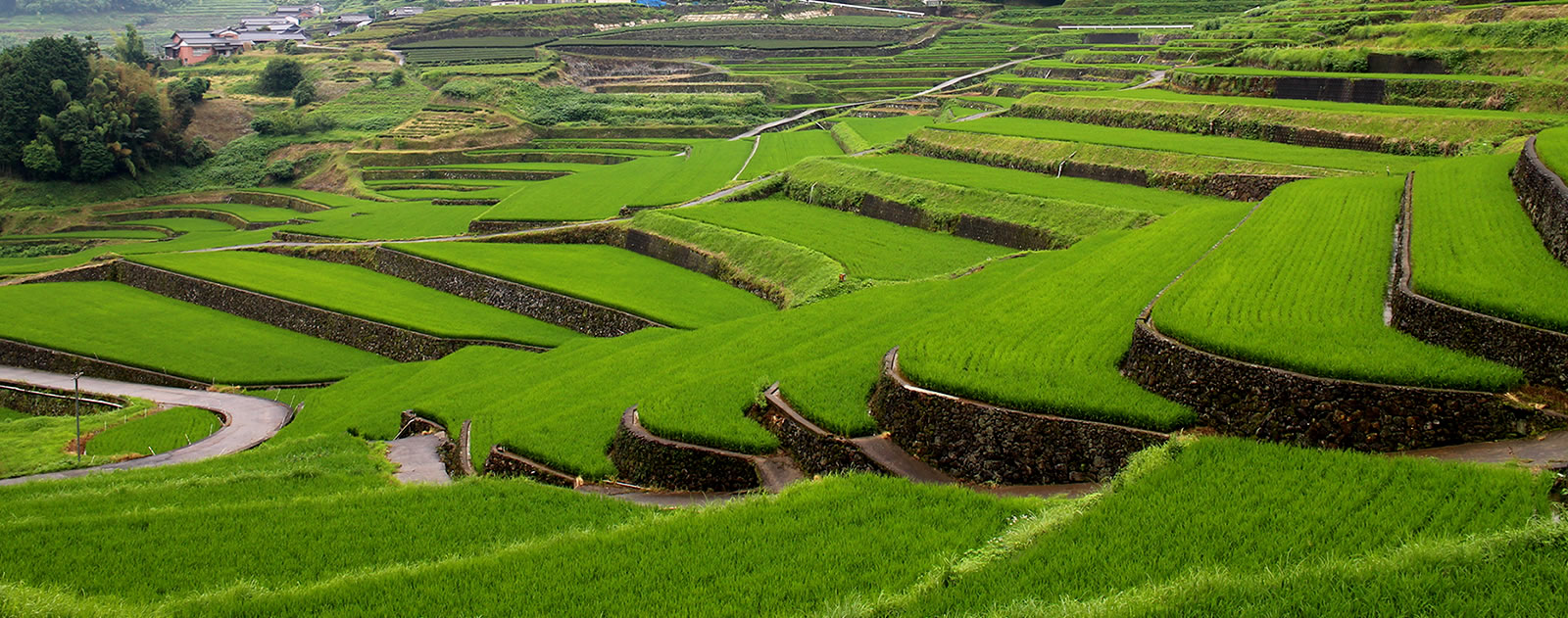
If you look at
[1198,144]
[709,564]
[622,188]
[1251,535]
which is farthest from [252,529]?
[622,188]

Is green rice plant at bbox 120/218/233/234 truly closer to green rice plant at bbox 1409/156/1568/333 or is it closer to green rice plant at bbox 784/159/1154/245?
green rice plant at bbox 784/159/1154/245

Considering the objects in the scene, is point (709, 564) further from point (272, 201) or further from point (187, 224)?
point (272, 201)

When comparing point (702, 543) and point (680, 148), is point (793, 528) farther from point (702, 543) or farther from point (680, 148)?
point (680, 148)

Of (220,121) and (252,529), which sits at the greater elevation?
(252,529)

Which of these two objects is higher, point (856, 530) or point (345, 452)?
point (856, 530)

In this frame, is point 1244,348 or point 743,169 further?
point 743,169

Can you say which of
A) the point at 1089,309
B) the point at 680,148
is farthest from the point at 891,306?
the point at 680,148

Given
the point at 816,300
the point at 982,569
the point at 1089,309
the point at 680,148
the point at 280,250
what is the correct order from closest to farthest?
the point at 982,569 < the point at 1089,309 < the point at 816,300 < the point at 280,250 < the point at 680,148
